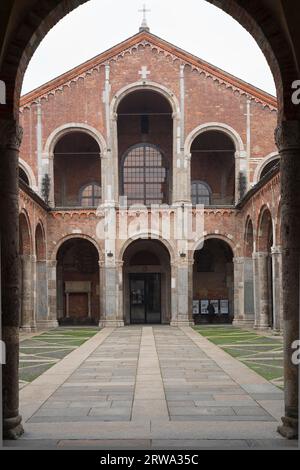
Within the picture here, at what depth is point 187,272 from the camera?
1278 inches

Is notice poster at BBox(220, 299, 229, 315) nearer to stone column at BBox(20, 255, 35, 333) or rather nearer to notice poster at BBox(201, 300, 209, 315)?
notice poster at BBox(201, 300, 209, 315)

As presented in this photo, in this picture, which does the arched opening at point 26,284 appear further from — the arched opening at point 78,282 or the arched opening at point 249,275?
the arched opening at point 249,275

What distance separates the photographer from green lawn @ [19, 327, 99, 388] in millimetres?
14707

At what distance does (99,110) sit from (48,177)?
4.36 meters

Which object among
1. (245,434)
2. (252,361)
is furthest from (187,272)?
(245,434)

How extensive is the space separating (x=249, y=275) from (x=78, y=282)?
10.2 m

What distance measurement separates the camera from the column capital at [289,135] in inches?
315

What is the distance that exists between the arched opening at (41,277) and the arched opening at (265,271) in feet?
34.7

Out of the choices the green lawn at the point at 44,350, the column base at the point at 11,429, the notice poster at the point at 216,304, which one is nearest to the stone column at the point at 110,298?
the green lawn at the point at 44,350

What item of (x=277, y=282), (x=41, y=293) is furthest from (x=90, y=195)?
(x=277, y=282)

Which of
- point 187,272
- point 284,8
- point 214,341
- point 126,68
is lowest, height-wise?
point 214,341

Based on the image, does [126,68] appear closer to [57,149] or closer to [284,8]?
[57,149]

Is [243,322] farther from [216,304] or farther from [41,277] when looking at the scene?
[41,277]

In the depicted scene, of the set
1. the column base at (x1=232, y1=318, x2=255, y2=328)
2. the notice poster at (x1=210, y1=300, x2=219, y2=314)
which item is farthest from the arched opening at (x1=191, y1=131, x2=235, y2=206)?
the column base at (x1=232, y1=318, x2=255, y2=328)
